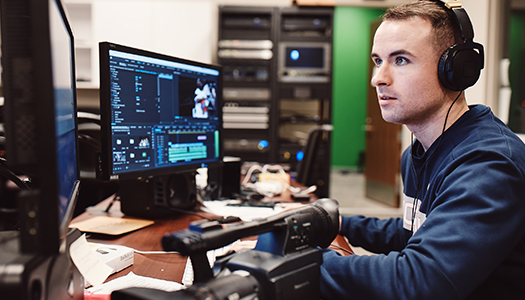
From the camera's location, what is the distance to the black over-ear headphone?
0.88m

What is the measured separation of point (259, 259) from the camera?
55cm

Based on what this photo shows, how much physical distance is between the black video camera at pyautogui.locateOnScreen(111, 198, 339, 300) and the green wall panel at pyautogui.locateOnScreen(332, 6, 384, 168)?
6594mm

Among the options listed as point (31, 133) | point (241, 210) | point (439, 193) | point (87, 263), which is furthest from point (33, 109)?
point (241, 210)

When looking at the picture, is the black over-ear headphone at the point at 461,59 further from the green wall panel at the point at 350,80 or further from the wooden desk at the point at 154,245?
the green wall panel at the point at 350,80

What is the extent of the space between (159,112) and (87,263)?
0.59 meters

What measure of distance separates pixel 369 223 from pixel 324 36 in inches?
117

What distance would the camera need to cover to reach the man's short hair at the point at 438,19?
3.04 ft

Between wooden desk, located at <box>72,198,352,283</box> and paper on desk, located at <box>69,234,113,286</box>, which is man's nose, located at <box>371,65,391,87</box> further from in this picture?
paper on desk, located at <box>69,234,113,286</box>

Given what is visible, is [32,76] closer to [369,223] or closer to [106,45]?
[106,45]

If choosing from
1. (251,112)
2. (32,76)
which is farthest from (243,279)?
(251,112)

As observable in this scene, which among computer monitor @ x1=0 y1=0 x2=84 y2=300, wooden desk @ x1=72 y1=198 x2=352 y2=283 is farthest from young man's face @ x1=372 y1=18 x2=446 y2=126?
computer monitor @ x1=0 y1=0 x2=84 y2=300

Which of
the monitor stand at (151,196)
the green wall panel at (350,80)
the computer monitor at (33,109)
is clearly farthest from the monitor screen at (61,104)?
the green wall panel at (350,80)

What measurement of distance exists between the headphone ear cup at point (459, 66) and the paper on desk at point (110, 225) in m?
0.93

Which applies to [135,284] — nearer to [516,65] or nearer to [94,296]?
[94,296]
